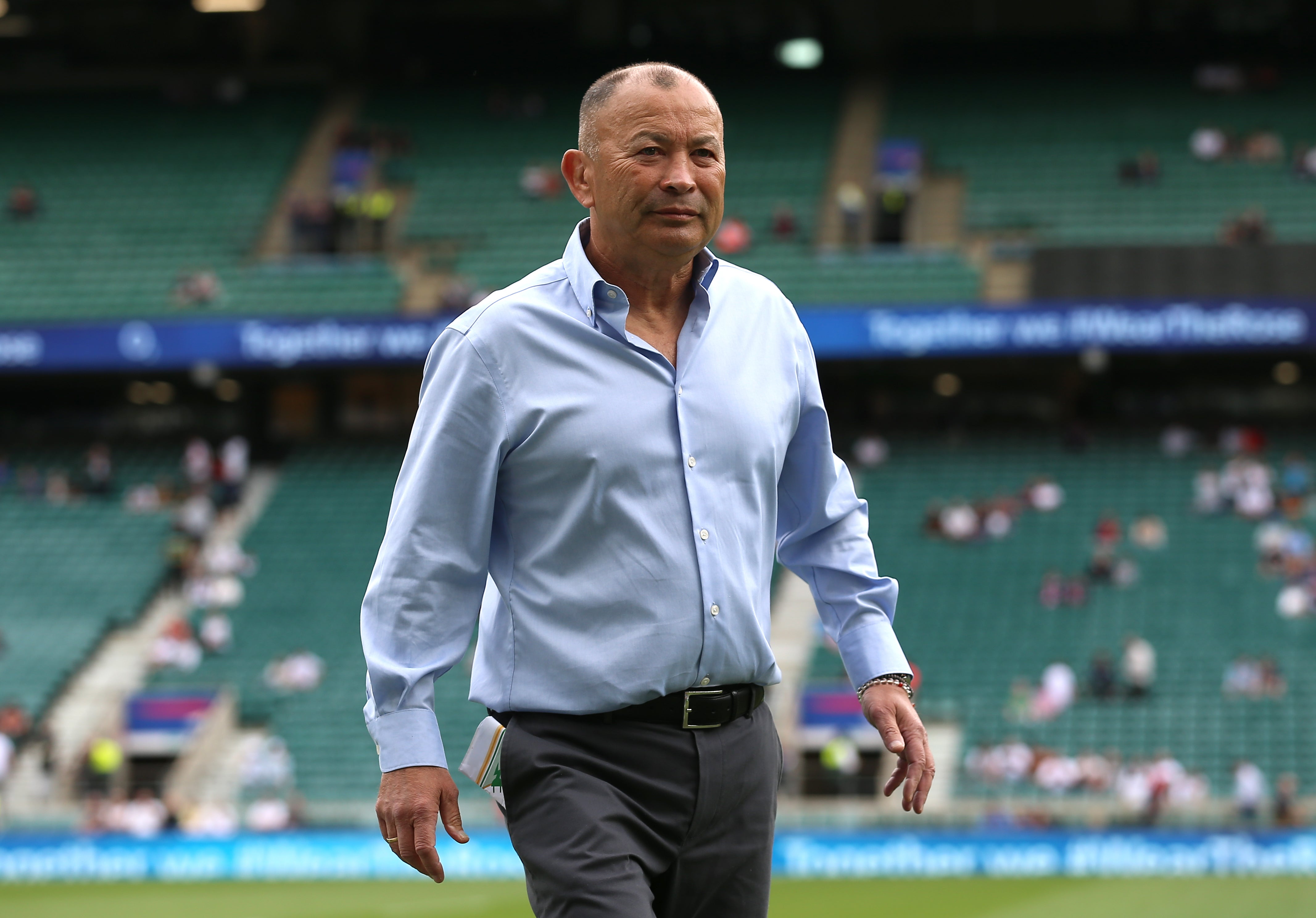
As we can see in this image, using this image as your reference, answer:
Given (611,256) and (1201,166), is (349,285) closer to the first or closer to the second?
(1201,166)

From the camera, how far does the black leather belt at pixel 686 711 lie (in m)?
2.84

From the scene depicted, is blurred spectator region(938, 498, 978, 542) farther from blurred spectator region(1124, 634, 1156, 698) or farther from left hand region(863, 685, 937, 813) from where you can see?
left hand region(863, 685, 937, 813)

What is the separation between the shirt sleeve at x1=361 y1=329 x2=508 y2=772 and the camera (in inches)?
110

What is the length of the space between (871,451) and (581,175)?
22555 mm

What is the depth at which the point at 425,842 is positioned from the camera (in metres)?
2.70

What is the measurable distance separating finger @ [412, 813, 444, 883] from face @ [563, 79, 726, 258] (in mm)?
996

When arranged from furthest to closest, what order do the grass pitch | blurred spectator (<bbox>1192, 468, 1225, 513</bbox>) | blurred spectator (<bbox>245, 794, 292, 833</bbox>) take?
1. blurred spectator (<bbox>1192, 468, 1225, 513</bbox>)
2. blurred spectator (<bbox>245, 794, 292, 833</bbox>)
3. the grass pitch

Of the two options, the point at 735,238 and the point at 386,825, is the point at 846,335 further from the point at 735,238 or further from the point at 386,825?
the point at 386,825

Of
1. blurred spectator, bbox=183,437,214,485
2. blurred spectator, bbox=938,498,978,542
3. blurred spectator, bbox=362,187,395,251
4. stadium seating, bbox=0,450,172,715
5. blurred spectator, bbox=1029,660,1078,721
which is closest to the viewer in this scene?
blurred spectator, bbox=1029,660,1078,721

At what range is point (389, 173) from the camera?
29766 mm

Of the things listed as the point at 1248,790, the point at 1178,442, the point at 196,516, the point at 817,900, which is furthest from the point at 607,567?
the point at 196,516

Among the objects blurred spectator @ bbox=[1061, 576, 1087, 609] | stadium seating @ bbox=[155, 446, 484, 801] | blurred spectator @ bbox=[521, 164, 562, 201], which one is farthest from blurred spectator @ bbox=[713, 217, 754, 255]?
blurred spectator @ bbox=[1061, 576, 1087, 609]

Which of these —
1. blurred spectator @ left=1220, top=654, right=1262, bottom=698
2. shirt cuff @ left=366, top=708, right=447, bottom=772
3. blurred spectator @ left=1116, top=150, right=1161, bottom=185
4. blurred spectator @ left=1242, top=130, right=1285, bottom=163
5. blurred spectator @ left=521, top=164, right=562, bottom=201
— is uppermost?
blurred spectator @ left=1242, top=130, right=1285, bottom=163

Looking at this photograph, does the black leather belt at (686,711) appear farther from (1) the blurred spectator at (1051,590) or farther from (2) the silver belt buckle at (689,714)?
(1) the blurred spectator at (1051,590)
